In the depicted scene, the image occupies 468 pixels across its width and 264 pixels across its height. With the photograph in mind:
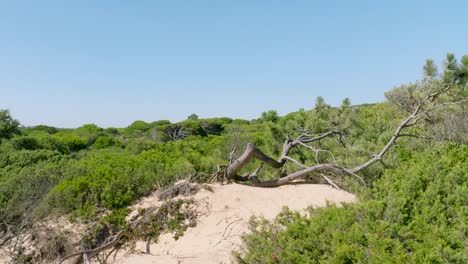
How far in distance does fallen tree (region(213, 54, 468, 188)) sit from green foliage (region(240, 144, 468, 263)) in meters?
2.53

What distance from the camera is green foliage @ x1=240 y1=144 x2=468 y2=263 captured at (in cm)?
284

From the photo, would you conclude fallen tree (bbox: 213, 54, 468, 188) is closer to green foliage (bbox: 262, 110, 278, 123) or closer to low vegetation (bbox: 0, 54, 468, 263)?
low vegetation (bbox: 0, 54, 468, 263)

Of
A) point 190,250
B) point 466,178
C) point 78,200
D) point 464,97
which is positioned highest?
point 464,97

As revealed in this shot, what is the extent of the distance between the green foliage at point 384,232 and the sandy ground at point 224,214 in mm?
1317

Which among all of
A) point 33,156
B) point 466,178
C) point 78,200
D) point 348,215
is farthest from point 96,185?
point 33,156

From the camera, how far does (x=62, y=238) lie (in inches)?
234

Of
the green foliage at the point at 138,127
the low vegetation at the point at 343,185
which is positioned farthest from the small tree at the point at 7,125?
the low vegetation at the point at 343,185

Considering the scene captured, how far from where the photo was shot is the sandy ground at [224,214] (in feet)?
17.1

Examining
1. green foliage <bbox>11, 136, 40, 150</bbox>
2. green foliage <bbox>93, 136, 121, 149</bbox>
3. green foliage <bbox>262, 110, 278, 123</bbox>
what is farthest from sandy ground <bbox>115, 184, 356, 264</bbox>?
green foliage <bbox>93, 136, 121, 149</bbox>

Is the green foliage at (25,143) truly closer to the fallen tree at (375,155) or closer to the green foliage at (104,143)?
the green foliage at (104,143)

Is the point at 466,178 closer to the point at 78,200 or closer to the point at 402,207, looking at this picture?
the point at 402,207

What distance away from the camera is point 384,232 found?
3.15 metres

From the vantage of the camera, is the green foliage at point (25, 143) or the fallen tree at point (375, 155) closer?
the fallen tree at point (375, 155)

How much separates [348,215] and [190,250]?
280cm
